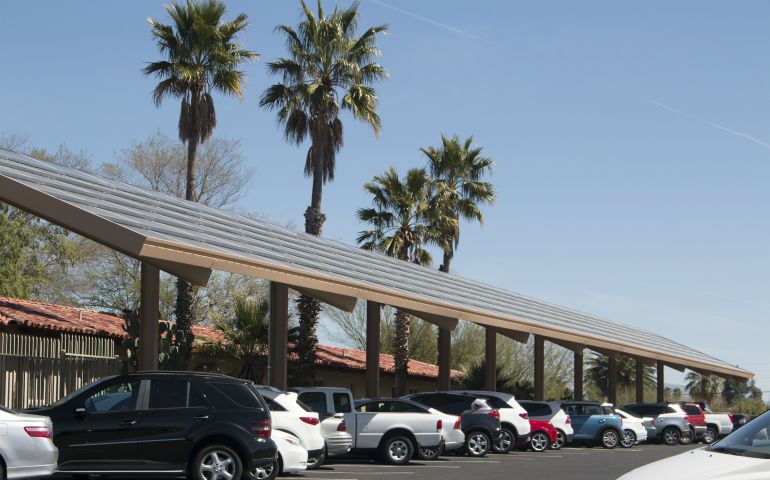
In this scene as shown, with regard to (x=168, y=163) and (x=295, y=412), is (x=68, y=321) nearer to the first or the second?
(x=295, y=412)

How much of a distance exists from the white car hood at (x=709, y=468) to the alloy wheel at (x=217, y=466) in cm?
793

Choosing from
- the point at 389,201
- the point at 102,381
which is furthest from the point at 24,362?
the point at 389,201

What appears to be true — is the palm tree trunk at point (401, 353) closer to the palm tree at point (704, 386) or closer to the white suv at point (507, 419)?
the white suv at point (507, 419)

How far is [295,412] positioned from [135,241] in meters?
4.09

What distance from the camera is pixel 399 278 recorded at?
3139 centimetres

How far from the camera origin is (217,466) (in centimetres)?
1540

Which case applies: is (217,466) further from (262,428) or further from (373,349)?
(373,349)

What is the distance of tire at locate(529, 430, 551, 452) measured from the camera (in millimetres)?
30031

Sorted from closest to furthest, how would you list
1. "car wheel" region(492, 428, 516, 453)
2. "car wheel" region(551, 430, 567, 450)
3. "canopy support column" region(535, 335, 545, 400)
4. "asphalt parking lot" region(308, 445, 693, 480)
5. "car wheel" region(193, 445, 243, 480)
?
"car wheel" region(193, 445, 243, 480)
"asphalt parking lot" region(308, 445, 693, 480)
"car wheel" region(492, 428, 516, 453)
"car wheel" region(551, 430, 567, 450)
"canopy support column" region(535, 335, 545, 400)

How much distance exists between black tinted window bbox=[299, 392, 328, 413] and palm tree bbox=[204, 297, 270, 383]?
11171 millimetres

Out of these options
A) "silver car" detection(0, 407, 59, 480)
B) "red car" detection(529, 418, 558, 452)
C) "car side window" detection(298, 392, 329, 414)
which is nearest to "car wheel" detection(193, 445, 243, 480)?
"silver car" detection(0, 407, 59, 480)

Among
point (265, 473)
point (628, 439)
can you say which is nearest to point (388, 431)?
point (265, 473)

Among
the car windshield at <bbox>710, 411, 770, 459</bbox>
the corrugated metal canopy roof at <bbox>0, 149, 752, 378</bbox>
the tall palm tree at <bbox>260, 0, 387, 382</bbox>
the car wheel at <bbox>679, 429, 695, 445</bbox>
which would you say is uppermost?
the tall palm tree at <bbox>260, 0, 387, 382</bbox>

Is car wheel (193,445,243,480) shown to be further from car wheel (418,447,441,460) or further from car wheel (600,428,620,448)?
car wheel (600,428,620,448)
